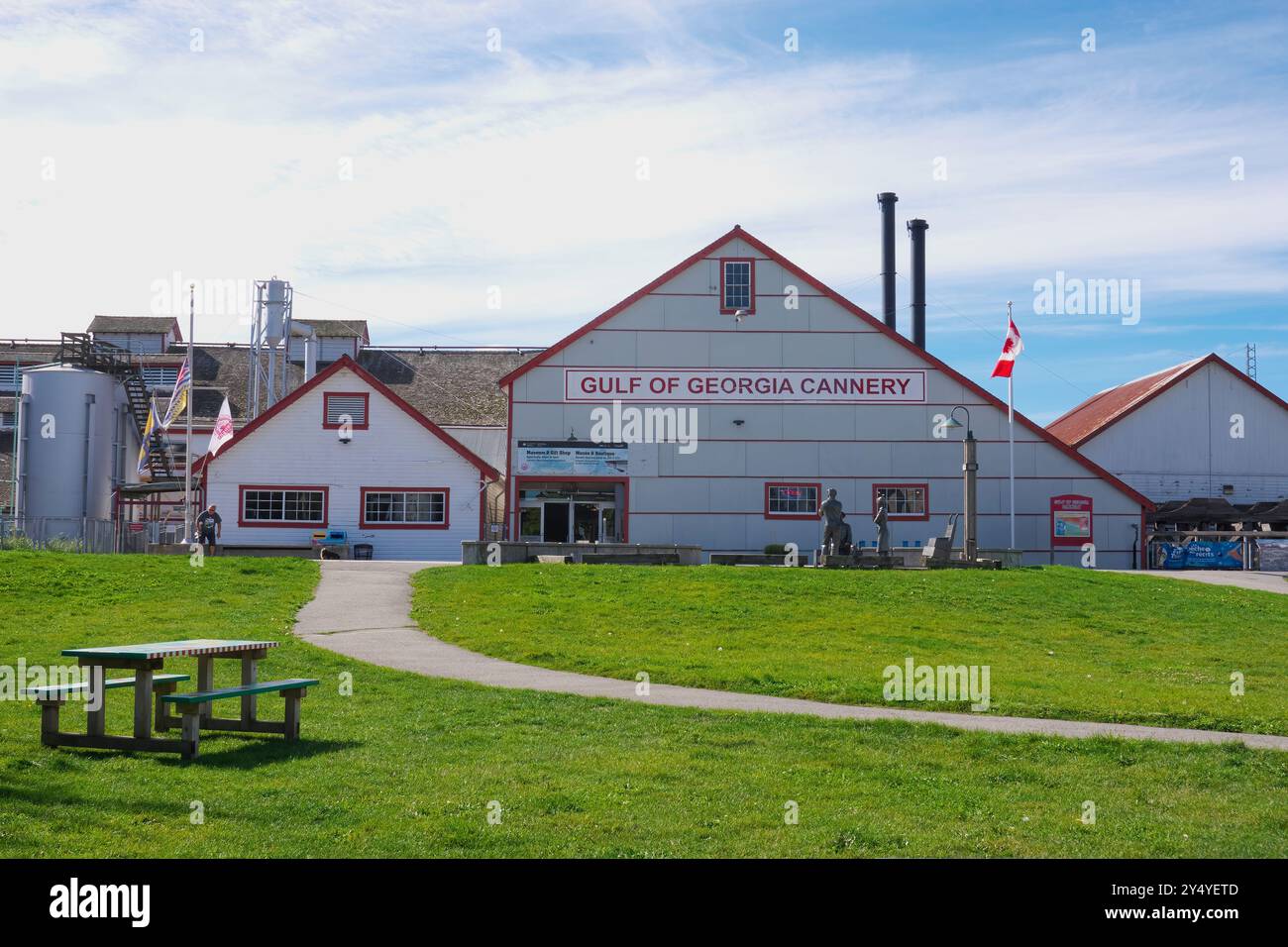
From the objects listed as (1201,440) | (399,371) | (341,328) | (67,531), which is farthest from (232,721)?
(341,328)

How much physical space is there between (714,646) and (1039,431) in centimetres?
2662

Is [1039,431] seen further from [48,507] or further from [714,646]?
[48,507]

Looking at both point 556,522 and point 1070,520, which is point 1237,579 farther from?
point 556,522

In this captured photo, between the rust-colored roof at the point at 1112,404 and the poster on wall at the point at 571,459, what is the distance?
18.2 meters

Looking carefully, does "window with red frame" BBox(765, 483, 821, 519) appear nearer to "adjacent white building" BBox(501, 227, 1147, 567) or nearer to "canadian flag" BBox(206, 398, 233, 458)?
"adjacent white building" BBox(501, 227, 1147, 567)

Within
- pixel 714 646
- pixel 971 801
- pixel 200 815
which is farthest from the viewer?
pixel 714 646

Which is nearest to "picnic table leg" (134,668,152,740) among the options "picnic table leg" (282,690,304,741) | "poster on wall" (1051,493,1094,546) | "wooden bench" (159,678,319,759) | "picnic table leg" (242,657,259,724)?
"wooden bench" (159,678,319,759)

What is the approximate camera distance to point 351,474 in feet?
133

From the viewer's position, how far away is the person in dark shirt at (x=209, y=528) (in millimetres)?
35794

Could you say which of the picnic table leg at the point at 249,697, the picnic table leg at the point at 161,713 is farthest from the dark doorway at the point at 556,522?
the picnic table leg at the point at 161,713

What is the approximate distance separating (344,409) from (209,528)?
6.41 meters

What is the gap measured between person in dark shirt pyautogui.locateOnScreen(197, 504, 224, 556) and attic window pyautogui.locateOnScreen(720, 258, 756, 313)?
56.4 feet

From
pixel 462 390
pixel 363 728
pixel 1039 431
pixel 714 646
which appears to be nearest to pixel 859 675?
pixel 714 646
